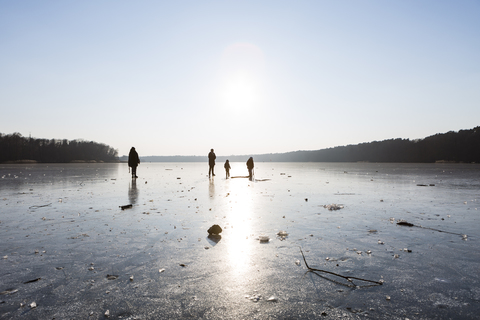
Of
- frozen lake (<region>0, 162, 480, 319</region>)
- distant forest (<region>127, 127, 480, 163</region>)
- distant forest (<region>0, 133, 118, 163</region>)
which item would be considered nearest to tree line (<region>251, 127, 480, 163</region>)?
distant forest (<region>127, 127, 480, 163</region>)

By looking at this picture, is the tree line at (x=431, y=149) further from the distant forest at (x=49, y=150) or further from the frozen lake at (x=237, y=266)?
the distant forest at (x=49, y=150)

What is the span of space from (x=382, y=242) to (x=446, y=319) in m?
3.01

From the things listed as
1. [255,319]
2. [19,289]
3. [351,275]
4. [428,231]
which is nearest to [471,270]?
[351,275]

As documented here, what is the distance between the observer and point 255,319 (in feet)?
9.61

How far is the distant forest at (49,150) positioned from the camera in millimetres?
110812

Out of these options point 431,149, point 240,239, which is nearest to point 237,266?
point 240,239

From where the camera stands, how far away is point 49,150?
128125 mm

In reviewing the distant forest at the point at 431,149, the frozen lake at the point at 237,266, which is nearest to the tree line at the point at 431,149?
the distant forest at the point at 431,149

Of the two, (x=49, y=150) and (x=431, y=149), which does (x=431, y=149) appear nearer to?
(x=431, y=149)

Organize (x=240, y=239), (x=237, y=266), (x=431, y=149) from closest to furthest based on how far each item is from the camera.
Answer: (x=237, y=266) → (x=240, y=239) → (x=431, y=149)

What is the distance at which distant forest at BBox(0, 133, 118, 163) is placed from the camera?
11081 cm

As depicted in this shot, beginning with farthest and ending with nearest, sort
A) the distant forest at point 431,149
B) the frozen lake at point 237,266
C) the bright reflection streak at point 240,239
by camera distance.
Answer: the distant forest at point 431,149 → the bright reflection streak at point 240,239 → the frozen lake at point 237,266

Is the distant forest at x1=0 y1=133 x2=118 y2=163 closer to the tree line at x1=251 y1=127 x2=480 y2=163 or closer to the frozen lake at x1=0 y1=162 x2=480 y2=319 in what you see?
the frozen lake at x1=0 y1=162 x2=480 y2=319

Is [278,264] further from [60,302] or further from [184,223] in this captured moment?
[184,223]
